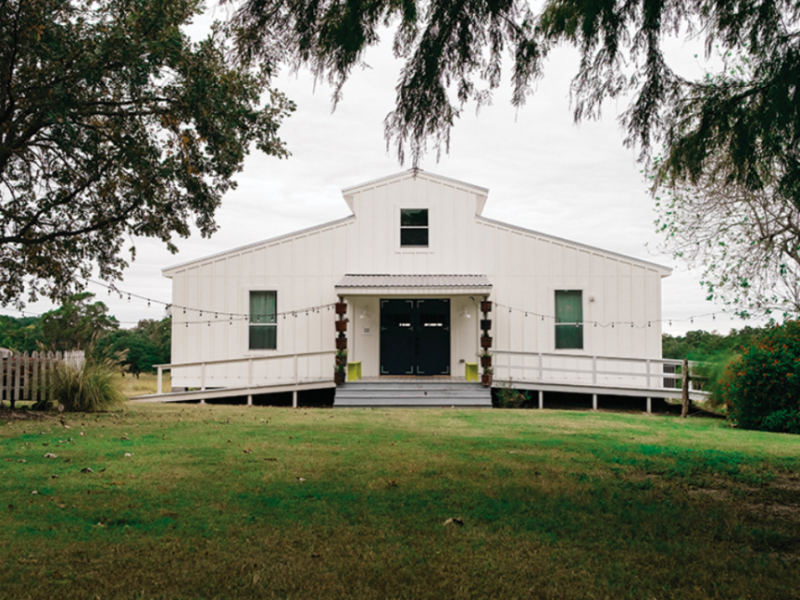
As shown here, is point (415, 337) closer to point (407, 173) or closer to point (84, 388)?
point (407, 173)

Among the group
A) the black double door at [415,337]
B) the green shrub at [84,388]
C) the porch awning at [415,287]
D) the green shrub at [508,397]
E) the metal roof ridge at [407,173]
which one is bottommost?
the green shrub at [508,397]

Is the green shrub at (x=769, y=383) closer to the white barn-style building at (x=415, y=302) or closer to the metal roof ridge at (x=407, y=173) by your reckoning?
the white barn-style building at (x=415, y=302)

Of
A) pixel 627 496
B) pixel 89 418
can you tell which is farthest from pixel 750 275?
pixel 89 418

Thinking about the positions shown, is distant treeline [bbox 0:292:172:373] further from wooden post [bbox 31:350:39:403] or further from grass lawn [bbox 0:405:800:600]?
grass lawn [bbox 0:405:800:600]

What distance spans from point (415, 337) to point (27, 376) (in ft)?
33.3

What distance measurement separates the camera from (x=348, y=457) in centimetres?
777

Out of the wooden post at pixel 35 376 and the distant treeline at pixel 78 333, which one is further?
the distant treeline at pixel 78 333

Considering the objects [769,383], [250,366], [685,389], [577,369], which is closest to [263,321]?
[250,366]

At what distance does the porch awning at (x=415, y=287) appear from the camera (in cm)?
1827

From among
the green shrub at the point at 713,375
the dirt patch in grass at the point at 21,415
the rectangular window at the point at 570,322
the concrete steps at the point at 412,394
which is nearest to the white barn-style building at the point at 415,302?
the rectangular window at the point at 570,322

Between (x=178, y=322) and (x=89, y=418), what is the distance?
26.6 ft

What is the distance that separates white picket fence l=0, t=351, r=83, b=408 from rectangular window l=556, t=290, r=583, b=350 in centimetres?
1255

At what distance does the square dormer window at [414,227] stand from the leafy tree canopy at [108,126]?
798 cm

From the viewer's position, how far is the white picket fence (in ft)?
44.6
